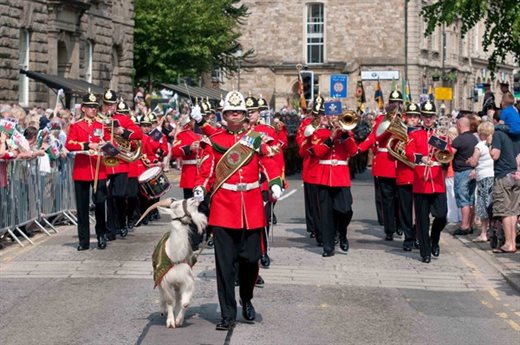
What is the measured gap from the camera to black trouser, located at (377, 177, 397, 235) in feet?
60.4

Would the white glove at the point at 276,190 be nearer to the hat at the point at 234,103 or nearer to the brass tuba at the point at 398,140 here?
the hat at the point at 234,103

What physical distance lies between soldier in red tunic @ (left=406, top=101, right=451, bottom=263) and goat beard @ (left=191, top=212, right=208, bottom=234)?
18.0ft

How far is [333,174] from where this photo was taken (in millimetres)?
16656

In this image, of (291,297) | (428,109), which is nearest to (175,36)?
(428,109)

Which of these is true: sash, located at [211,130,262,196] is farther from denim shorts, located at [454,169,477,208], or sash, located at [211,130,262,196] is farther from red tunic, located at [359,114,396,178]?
denim shorts, located at [454,169,477,208]

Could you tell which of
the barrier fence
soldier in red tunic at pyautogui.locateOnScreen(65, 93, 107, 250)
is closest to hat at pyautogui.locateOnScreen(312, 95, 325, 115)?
soldier in red tunic at pyautogui.locateOnScreen(65, 93, 107, 250)

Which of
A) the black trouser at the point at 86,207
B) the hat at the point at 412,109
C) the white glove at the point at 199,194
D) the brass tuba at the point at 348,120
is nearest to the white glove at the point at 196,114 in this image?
the brass tuba at the point at 348,120

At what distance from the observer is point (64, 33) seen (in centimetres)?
3775

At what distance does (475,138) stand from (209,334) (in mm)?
9498

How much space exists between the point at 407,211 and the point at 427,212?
3.51ft

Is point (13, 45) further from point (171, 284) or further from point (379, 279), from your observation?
point (171, 284)

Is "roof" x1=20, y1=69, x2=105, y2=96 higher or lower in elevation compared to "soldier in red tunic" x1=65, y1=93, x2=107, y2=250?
higher

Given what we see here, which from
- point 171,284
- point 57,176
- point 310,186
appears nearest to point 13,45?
point 57,176

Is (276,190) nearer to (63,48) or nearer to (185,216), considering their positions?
(185,216)
